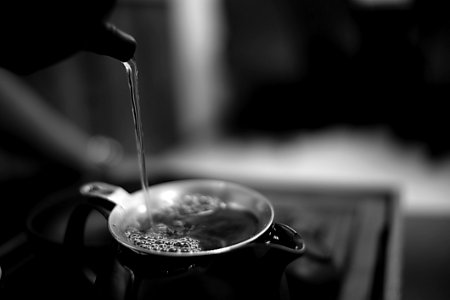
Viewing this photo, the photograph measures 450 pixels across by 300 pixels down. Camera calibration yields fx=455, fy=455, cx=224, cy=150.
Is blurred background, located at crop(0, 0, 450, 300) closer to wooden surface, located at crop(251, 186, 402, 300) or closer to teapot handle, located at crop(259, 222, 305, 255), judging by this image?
wooden surface, located at crop(251, 186, 402, 300)

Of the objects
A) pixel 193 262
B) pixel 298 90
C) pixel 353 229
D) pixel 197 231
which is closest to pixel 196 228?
pixel 197 231

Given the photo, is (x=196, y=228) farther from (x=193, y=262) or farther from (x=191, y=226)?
(x=193, y=262)

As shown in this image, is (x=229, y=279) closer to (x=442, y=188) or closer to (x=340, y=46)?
(x=442, y=188)

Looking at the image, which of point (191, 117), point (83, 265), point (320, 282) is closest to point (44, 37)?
point (83, 265)

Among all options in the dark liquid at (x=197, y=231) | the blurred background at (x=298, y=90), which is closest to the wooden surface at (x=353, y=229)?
the dark liquid at (x=197, y=231)

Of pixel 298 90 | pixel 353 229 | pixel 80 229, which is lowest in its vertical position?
pixel 298 90

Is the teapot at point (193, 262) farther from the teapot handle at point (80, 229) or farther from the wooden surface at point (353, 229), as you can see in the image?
the wooden surface at point (353, 229)

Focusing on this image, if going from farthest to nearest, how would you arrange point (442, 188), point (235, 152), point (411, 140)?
point (235, 152) → point (411, 140) → point (442, 188)
